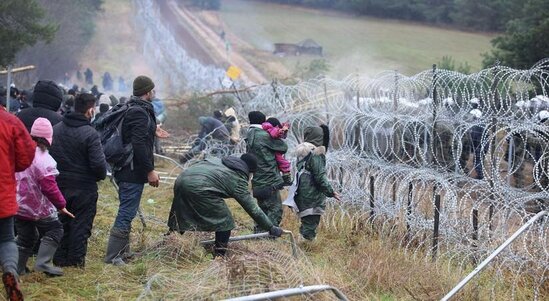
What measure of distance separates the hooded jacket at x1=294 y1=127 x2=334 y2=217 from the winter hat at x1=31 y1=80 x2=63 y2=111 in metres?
2.63

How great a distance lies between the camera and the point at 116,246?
226 inches

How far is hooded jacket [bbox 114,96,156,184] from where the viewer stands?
18.4ft

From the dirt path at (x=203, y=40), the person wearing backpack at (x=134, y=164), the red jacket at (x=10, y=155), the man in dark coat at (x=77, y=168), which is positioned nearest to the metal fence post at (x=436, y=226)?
the person wearing backpack at (x=134, y=164)

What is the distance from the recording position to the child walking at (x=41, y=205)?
501 cm

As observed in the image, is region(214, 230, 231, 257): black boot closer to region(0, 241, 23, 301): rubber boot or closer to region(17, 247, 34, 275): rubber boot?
region(17, 247, 34, 275): rubber boot

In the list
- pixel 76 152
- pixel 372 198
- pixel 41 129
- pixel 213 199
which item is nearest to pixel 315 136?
pixel 372 198

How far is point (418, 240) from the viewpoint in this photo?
7254 millimetres

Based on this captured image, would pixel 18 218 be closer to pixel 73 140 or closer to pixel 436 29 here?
pixel 73 140

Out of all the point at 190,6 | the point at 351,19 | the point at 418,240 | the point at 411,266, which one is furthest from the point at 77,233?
the point at 190,6

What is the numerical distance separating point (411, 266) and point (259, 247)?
1.48 meters

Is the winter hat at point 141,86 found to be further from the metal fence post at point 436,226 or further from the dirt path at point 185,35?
the dirt path at point 185,35

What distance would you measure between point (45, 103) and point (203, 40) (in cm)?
4120

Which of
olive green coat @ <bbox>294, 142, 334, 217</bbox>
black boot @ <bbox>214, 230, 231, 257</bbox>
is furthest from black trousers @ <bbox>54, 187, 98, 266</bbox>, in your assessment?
olive green coat @ <bbox>294, 142, 334, 217</bbox>

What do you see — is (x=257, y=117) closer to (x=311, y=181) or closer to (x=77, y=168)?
(x=311, y=181)
